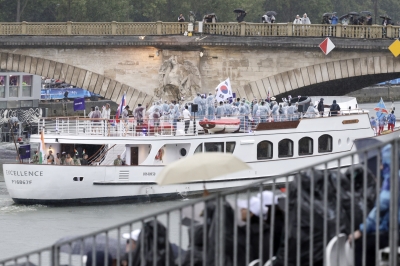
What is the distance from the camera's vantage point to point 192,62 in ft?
116

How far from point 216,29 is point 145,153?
1043 cm

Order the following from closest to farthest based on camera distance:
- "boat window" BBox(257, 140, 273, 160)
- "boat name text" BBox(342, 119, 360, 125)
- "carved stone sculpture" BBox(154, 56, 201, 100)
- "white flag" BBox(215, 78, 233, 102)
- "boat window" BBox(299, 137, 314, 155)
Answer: "boat window" BBox(257, 140, 273, 160) → "boat window" BBox(299, 137, 314, 155) → "boat name text" BBox(342, 119, 360, 125) → "white flag" BBox(215, 78, 233, 102) → "carved stone sculpture" BBox(154, 56, 201, 100)

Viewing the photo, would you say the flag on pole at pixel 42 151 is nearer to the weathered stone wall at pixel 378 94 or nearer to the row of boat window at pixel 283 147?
the row of boat window at pixel 283 147

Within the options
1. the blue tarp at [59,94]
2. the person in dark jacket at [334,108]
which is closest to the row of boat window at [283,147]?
the person in dark jacket at [334,108]

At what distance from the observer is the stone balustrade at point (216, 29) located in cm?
3341

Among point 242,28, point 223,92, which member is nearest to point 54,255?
point 223,92

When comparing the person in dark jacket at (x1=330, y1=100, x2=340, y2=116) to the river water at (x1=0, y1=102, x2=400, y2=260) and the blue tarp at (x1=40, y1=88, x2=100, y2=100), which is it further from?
the blue tarp at (x1=40, y1=88, x2=100, y2=100)

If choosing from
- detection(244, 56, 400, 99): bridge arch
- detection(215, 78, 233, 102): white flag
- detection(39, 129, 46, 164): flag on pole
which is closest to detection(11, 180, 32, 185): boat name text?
detection(39, 129, 46, 164): flag on pole

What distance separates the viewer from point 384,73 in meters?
34.0

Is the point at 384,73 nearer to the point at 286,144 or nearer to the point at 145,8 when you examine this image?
the point at 286,144

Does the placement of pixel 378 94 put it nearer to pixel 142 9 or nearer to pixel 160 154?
pixel 142 9

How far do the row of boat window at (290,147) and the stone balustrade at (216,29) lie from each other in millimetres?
7517

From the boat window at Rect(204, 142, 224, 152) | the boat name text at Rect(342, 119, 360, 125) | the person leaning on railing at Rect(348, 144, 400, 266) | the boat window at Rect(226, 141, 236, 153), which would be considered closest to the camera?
the person leaning on railing at Rect(348, 144, 400, 266)

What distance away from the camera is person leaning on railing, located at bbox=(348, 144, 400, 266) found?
722 centimetres
